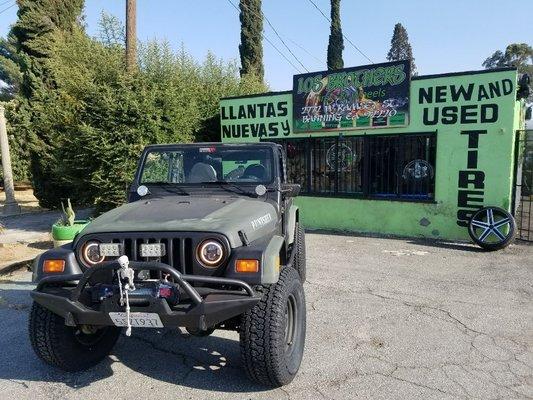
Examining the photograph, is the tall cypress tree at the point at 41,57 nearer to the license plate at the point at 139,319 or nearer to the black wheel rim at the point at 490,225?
the black wheel rim at the point at 490,225

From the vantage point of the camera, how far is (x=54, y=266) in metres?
3.16

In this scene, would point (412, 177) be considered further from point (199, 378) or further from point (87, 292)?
point (87, 292)

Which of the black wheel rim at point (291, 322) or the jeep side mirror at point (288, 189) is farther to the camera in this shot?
the jeep side mirror at point (288, 189)

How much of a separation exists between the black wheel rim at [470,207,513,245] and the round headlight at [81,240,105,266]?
671 centimetres

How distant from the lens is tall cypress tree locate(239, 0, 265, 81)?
23.3 metres

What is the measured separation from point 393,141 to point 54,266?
291 inches

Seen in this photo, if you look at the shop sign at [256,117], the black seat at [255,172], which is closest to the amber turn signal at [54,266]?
the black seat at [255,172]

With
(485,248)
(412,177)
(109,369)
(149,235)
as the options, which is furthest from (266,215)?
(412,177)

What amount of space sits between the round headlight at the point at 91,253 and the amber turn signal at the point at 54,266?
0.48 feet

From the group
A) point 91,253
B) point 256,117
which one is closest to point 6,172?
point 256,117

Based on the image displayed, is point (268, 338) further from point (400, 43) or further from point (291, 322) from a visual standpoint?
point (400, 43)

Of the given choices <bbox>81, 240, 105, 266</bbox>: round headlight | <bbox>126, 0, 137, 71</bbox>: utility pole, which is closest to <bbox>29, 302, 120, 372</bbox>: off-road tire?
<bbox>81, 240, 105, 266</bbox>: round headlight

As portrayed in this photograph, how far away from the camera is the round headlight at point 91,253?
127 inches

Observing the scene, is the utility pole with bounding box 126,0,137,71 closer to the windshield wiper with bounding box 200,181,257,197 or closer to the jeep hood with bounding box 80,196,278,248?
the windshield wiper with bounding box 200,181,257,197
